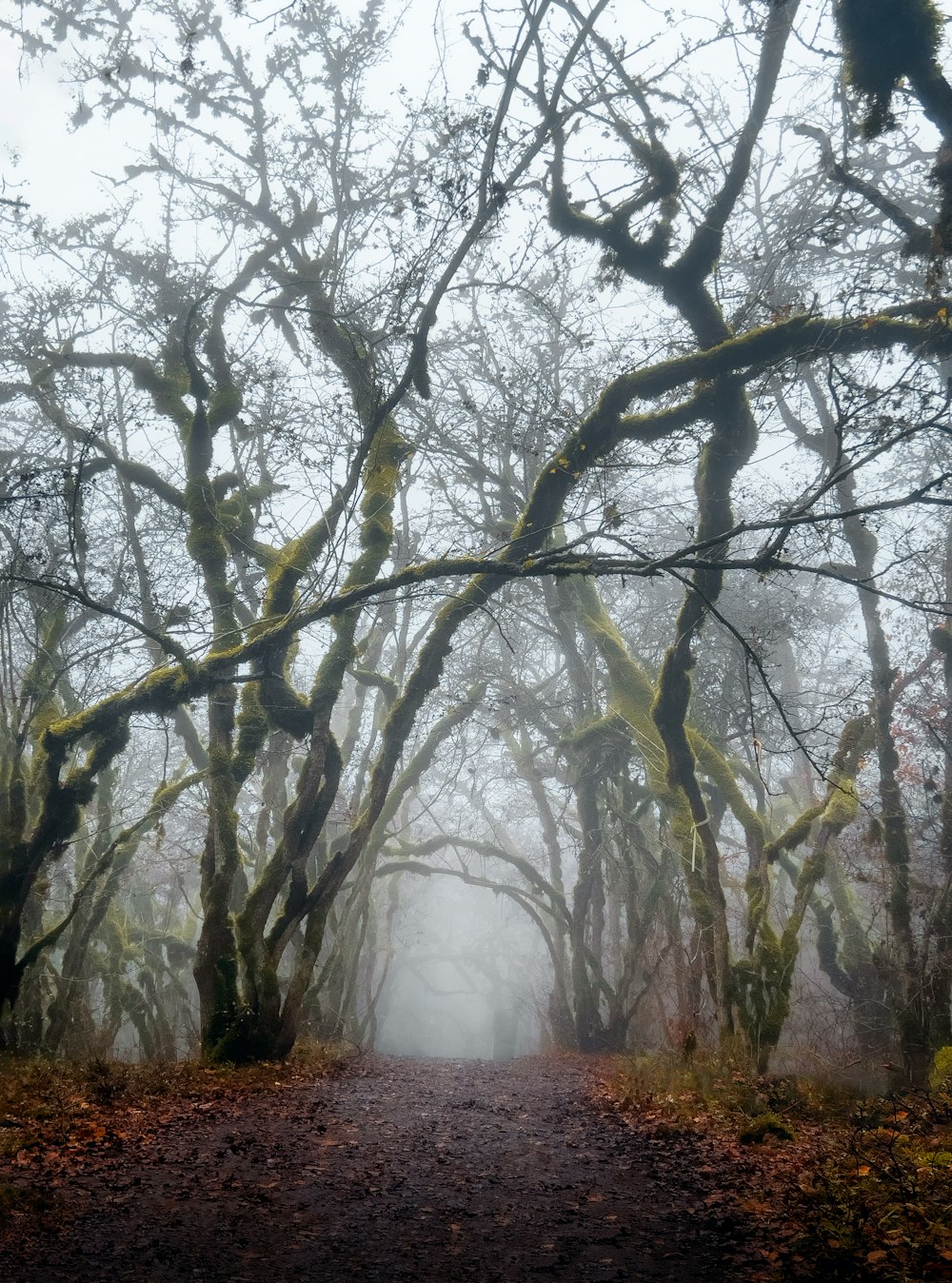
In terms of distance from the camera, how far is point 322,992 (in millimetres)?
14297

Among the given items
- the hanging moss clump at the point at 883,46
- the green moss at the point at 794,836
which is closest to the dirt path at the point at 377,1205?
the green moss at the point at 794,836

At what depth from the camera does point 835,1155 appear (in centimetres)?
467

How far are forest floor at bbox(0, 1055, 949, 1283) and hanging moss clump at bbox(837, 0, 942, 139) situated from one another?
694cm

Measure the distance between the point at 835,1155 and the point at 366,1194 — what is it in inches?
111

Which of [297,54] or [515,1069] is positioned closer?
[297,54]

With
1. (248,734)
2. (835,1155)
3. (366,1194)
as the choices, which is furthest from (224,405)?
(835,1155)

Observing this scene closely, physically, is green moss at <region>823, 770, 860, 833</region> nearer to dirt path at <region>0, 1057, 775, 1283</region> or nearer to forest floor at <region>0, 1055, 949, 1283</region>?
forest floor at <region>0, 1055, 949, 1283</region>

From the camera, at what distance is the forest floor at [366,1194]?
10.5ft

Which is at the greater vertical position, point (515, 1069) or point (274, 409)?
point (274, 409)

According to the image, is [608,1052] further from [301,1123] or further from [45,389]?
[45,389]

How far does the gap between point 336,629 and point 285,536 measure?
3.98 feet

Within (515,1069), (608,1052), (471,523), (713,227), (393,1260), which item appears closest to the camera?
(393,1260)

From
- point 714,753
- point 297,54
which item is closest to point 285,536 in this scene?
point 714,753

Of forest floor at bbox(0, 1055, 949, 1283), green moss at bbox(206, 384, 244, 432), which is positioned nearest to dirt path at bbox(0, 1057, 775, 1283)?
forest floor at bbox(0, 1055, 949, 1283)
